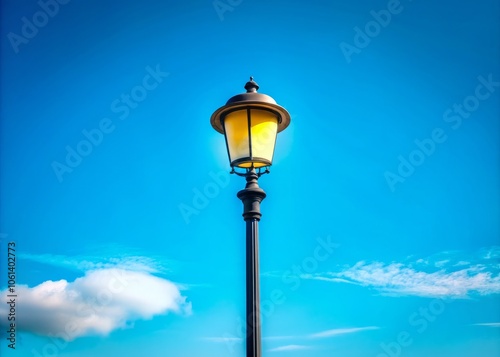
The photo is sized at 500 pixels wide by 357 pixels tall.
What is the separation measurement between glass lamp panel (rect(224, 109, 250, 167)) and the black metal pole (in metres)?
0.23

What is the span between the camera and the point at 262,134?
16.8 ft

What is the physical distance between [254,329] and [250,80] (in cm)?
273

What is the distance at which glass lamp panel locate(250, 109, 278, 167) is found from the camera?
16.6ft

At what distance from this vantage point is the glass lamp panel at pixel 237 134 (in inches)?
200

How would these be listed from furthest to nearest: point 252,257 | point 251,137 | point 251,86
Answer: point 251,86 → point 251,137 → point 252,257

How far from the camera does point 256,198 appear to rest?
495 centimetres

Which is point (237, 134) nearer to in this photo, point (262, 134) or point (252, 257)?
point (262, 134)

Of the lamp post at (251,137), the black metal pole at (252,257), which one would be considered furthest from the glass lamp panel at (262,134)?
the black metal pole at (252,257)

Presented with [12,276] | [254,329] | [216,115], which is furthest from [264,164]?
[12,276]

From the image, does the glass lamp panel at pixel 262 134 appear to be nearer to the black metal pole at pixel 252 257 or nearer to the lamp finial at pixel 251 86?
the black metal pole at pixel 252 257

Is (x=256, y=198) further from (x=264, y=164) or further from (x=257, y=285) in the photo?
(x=257, y=285)

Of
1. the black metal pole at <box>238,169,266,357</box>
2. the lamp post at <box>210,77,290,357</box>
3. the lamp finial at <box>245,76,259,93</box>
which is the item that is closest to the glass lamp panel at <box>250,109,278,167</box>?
the lamp post at <box>210,77,290,357</box>

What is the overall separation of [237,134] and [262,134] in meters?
0.26

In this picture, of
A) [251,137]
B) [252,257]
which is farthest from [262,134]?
[252,257]
